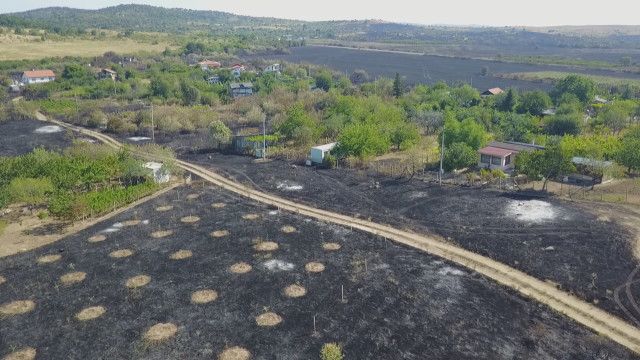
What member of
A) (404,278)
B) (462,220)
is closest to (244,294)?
(404,278)

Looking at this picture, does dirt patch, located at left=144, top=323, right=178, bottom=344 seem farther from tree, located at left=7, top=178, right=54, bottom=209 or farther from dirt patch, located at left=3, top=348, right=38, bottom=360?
tree, located at left=7, top=178, right=54, bottom=209

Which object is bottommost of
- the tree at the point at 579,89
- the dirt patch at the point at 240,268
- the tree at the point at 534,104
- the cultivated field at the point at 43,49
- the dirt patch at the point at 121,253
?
the dirt patch at the point at 240,268

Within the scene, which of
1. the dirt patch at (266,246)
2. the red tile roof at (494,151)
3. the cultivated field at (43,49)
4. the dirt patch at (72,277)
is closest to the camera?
the dirt patch at (72,277)

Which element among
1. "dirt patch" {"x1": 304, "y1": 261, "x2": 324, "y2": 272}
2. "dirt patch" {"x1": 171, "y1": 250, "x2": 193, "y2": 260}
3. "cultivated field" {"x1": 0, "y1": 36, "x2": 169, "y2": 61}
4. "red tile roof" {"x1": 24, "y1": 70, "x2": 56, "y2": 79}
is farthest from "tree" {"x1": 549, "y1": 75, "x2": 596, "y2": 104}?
"cultivated field" {"x1": 0, "y1": 36, "x2": 169, "y2": 61}

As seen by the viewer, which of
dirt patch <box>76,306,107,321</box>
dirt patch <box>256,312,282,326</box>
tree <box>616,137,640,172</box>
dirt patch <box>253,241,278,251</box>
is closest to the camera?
dirt patch <box>256,312,282,326</box>

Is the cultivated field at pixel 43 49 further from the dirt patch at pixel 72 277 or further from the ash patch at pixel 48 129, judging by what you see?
the dirt patch at pixel 72 277

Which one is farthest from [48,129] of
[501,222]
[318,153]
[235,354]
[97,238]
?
[501,222]

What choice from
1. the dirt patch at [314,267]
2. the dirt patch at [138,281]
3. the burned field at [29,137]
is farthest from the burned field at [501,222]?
the burned field at [29,137]
